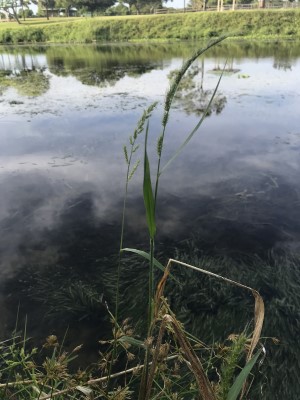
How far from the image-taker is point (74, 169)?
11.1 meters

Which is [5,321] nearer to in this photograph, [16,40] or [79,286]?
[79,286]

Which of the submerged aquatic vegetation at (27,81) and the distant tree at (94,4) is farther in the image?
the distant tree at (94,4)

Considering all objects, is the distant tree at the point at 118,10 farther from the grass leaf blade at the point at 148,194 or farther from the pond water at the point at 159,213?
the grass leaf blade at the point at 148,194

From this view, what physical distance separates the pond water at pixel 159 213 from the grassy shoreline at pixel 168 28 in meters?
44.7

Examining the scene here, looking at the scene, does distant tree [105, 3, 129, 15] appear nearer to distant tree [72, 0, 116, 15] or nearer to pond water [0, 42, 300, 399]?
distant tree [72, 0, 116, 15]

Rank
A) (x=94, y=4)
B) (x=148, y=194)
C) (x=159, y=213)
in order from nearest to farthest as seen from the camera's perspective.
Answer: (x=148, y=194), (x=159, y=213), (x=94, y=4)

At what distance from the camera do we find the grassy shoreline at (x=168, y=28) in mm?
54797

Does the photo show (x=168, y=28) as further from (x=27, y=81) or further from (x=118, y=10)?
(x=118, y=10)

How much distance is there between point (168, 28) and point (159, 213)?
6365 centimetres

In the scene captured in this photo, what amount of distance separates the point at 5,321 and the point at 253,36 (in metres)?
59.9

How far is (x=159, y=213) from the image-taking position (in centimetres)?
851

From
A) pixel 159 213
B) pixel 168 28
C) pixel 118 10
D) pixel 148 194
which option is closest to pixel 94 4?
pixel 118 10

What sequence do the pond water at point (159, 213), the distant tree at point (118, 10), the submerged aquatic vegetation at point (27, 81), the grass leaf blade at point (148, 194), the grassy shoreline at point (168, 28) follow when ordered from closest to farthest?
→ the grass leaf blade at point (148, 194)
the pond water at point (159, 213)
the submerged aquatic vegetation at point (27, 81)
the grassy shoreline at point (168, 28)
the distant tree at point (118, 10)

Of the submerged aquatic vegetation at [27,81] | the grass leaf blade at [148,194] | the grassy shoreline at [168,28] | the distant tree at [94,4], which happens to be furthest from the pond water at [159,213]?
the distant tree at [94,4]
